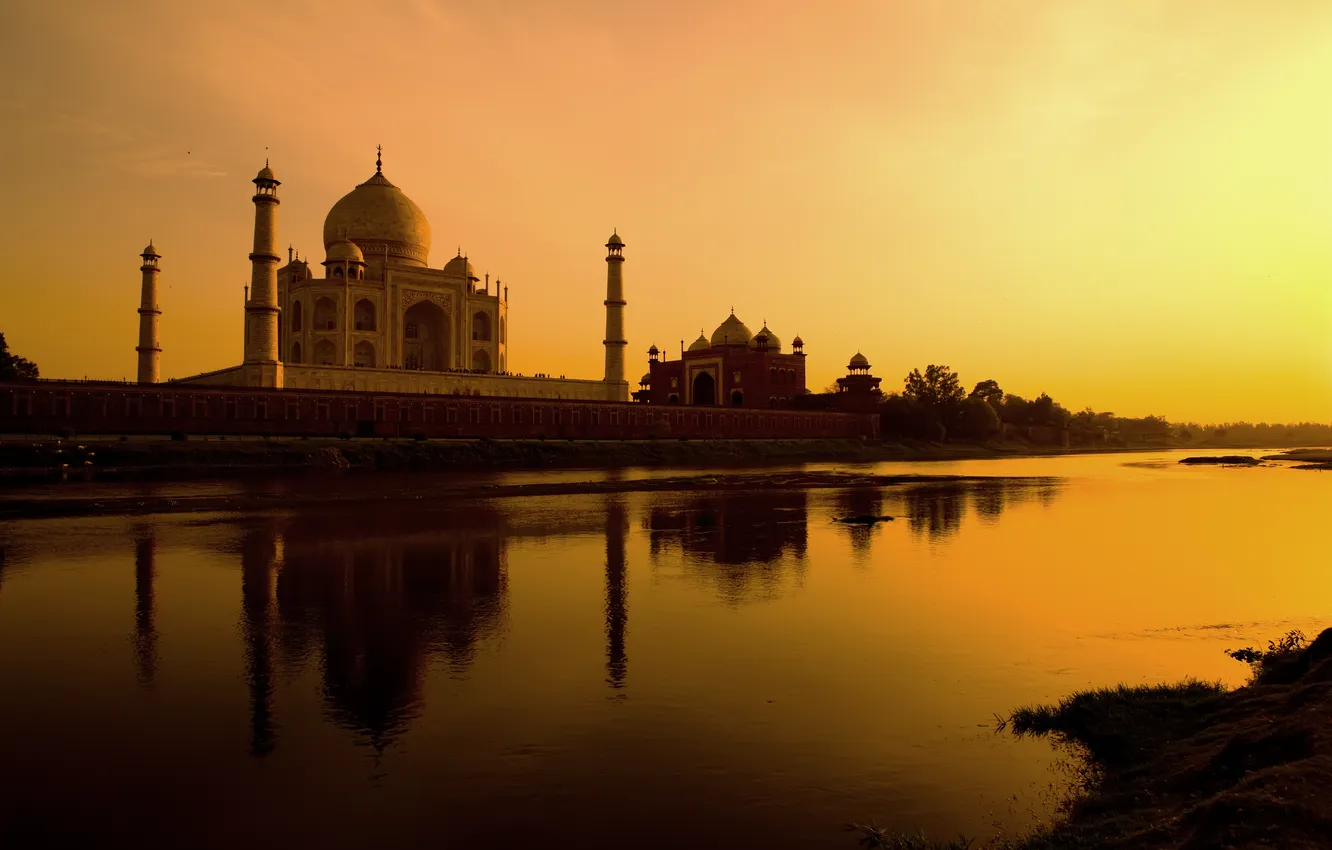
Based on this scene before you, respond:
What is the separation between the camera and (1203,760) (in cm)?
507

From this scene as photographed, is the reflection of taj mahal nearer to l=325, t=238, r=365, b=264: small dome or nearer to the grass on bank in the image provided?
l=325, t=238, r=365, b=264: small dome

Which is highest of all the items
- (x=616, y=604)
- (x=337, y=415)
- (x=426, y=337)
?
(x=426, y=337)

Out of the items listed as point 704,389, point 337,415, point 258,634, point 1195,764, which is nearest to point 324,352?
point 337,415

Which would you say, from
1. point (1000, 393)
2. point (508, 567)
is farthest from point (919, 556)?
point (1000, 393)

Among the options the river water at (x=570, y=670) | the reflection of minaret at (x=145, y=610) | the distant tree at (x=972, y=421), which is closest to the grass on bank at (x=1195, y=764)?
the river water at (x=570, y=670)

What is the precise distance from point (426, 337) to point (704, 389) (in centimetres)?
2376

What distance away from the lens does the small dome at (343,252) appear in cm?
5384

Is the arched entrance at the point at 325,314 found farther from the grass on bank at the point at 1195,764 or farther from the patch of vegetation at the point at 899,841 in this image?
the patch of vegetation at the point at 899,841

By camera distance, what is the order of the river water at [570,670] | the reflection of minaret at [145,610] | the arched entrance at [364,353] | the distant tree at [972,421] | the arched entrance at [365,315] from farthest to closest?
the distant tree at [972,421], the arched entrance at [365,315], the arched entrance at [364,353], the reflection of minaret at [145,610], the river water at [570,670]

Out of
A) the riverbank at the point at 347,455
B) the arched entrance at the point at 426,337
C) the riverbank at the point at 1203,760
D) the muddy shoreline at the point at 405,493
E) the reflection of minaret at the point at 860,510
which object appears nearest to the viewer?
the riverbank at the point at 1203,760

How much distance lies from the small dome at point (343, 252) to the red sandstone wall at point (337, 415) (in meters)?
13.0

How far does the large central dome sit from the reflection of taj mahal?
0.22 feet

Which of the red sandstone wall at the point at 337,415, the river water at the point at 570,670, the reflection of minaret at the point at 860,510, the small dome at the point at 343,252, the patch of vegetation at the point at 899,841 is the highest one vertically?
the small dome at the point at 343,252

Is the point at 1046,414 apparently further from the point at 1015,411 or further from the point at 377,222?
the point at 377,222
